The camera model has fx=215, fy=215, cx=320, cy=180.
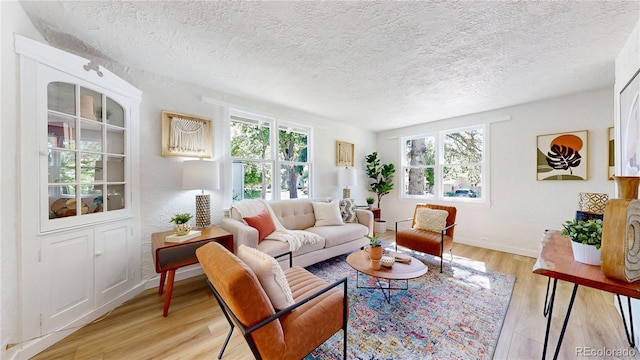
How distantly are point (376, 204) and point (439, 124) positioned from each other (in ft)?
7.43

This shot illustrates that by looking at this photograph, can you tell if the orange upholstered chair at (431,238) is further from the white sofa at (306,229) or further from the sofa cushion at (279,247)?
the sofa cushion at (279,247)

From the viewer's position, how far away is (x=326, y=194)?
4.39 m

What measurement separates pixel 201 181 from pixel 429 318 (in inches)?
106

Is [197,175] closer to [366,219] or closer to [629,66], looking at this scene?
[366,219]

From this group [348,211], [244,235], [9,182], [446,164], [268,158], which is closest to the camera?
[9,182]

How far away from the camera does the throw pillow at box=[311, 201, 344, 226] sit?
3.39 m

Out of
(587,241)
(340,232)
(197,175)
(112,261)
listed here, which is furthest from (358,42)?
(112,261)

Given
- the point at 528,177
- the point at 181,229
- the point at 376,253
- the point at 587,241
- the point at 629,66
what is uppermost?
the point at 629,66

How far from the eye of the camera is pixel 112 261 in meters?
2.04

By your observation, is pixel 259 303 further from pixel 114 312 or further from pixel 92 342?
pixel 114 312

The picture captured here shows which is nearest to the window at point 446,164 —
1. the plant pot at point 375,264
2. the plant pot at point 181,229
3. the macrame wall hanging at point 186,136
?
the plant pot at point 375,264

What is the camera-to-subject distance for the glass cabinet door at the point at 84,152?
168cm

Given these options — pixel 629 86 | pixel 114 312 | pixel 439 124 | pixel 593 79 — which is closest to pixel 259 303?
pixel 114 312

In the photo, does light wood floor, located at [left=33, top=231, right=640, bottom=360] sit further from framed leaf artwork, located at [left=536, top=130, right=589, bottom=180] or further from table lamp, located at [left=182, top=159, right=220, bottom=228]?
framed leaf artwork, located at [left=536, top=130, right=589, bottom=180]
